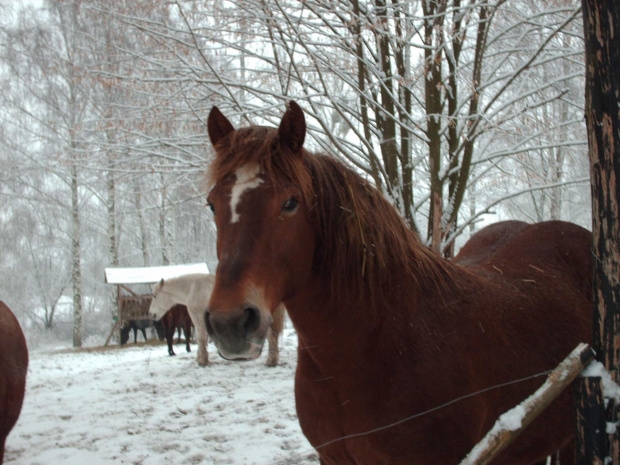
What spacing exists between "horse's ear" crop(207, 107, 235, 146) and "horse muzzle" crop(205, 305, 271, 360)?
2.68ft

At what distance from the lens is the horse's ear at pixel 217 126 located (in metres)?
1.92

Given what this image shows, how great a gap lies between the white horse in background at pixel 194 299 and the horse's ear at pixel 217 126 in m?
5.40

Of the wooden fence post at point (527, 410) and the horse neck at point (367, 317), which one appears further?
the horse neck at point (367, 317)

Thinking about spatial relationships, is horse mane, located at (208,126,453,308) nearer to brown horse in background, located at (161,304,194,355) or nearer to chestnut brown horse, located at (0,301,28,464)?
chestnut brown horse, located at (0,301,28,464)

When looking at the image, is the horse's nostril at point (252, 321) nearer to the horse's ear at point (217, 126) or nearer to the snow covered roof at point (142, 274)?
the horse's ear at point (217, 126)

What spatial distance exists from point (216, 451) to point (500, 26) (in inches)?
236

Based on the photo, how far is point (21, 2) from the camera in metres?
15.9

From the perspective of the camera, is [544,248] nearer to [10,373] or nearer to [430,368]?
[430,368]

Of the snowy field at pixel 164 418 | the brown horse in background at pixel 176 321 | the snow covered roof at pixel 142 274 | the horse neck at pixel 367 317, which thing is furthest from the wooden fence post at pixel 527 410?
the snow covered roof at pixel 142 274

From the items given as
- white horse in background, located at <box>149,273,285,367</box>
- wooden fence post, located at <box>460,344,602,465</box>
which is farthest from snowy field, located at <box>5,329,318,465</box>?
wooden fence post, located at <box>460,344,602,465</box>

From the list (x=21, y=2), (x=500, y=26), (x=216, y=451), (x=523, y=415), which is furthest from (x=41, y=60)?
(x=523, y=415)

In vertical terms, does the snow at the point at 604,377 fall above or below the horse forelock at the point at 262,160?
below

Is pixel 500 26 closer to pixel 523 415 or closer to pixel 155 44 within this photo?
pixel 155 44

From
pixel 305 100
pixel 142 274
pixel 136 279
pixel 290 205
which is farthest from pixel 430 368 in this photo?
pixel 142 274
